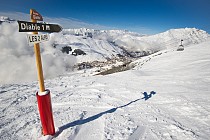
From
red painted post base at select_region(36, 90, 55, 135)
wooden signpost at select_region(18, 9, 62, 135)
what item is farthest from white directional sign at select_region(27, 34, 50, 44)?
red painted post base at select_region(36, 90, 55, 135)

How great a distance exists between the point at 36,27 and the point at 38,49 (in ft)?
1.64

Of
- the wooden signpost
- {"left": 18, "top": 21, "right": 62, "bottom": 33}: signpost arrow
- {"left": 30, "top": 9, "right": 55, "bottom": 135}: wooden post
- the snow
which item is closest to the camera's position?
{"left": 18, "top": 21, "right": 62, "bottom": 33}: signpost arrow

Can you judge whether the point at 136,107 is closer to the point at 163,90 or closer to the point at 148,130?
the point at 148,130

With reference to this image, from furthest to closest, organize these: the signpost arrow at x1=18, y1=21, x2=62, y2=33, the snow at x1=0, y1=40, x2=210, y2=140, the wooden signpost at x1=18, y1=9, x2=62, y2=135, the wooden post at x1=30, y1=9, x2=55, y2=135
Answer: the snow at x1=0, y1=40, x2=210, y2=140
the wooden post at x1=30, y1=9, x2=55, y2=135
the wooden signpost at x1=18, y1=9, x2=62, y2=135
the signpost arrow at x1=18, y1=21, x2=62, y2=33

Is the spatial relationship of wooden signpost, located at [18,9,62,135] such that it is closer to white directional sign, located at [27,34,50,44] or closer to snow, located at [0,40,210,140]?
white directional sign, located at [27,34,50,44]

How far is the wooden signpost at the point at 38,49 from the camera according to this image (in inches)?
113

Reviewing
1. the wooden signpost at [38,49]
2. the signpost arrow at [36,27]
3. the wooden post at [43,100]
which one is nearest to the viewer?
the signpost arrow at [36,27]

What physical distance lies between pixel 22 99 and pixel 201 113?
7879mm

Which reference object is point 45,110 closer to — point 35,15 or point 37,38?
point 37,38

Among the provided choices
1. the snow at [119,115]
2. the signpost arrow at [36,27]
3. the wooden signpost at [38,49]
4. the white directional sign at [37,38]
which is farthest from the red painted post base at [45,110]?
the signpost arrow at [36,27]

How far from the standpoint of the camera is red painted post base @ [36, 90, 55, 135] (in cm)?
325

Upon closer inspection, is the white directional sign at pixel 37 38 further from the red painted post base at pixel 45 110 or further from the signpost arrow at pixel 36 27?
the red painted post base at pixel 45 110

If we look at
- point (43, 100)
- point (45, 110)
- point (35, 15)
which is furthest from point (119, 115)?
point (35, 15)

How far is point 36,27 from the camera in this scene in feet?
9.64
